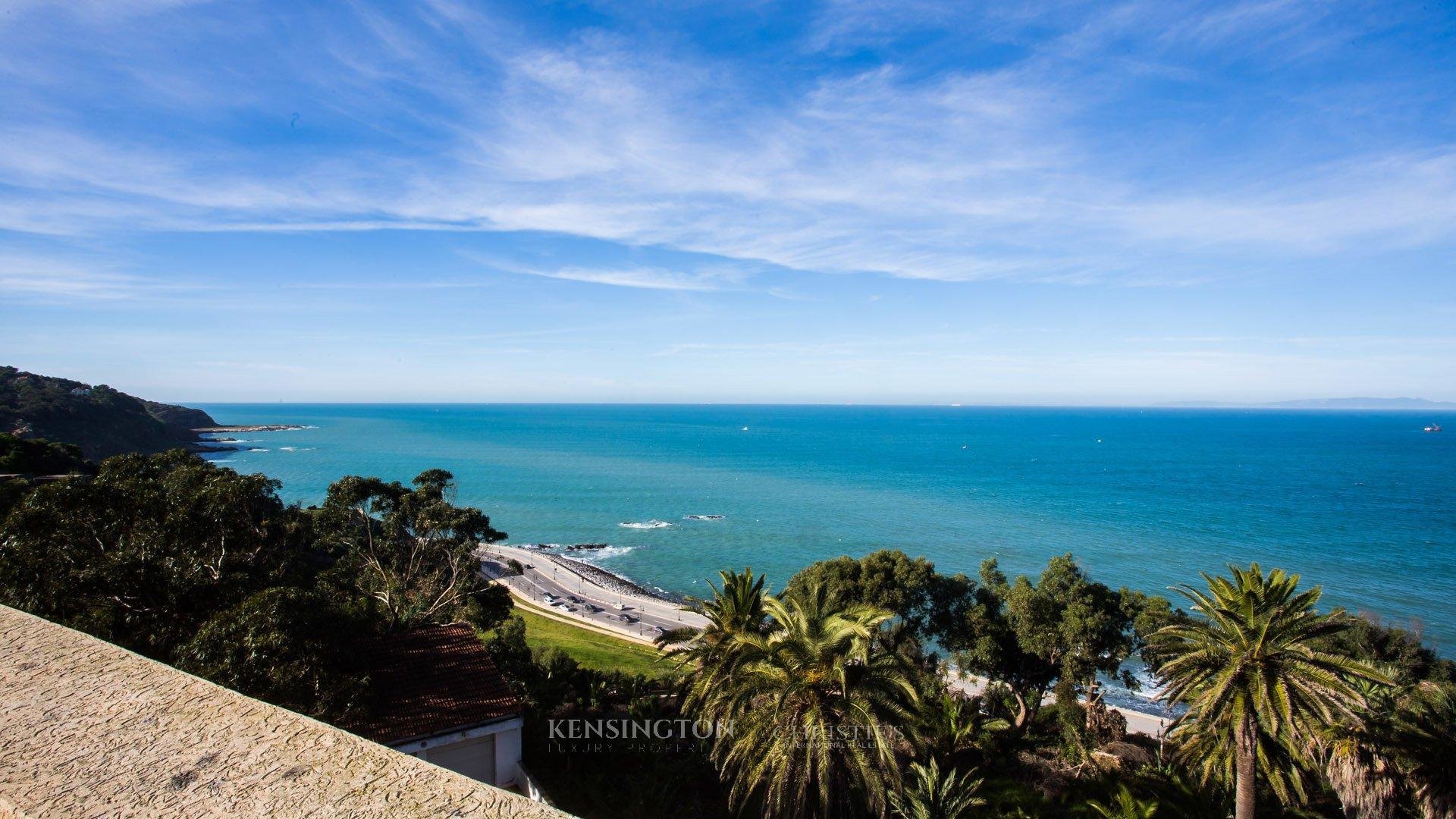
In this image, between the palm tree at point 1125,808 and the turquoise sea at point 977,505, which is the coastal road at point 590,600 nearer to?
the turquoise sea at point 977,505

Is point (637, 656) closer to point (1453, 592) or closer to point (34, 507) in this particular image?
point (34, 507)

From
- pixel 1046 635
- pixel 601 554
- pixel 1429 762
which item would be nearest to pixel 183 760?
pixel 1429 762

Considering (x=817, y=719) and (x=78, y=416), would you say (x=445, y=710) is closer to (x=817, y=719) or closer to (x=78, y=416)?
(x=817, y=719)

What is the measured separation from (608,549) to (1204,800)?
52336 millimetres

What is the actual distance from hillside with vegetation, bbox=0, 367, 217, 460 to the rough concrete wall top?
97173 millimetres

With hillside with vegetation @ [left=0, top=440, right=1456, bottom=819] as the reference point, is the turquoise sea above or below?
below

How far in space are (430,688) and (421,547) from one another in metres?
11.6

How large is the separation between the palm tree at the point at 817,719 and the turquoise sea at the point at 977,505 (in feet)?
121

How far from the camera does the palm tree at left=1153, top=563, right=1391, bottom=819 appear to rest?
1270 centimetres

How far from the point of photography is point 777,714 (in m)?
12.9

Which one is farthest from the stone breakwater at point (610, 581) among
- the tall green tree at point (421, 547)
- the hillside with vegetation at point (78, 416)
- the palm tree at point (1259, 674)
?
the hillside with vegetation at point (78, 416)

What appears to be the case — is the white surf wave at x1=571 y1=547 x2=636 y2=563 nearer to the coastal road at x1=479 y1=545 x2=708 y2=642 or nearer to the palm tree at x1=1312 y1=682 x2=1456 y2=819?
the coastal road at x1=479 y1=545 x2=708 y2=642

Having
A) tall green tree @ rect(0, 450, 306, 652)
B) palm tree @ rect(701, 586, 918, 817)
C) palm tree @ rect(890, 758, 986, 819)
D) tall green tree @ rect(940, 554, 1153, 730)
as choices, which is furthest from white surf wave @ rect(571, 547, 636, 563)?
palm tree @ rect(701, 586, 918, 817)

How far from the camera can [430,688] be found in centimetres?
1412
